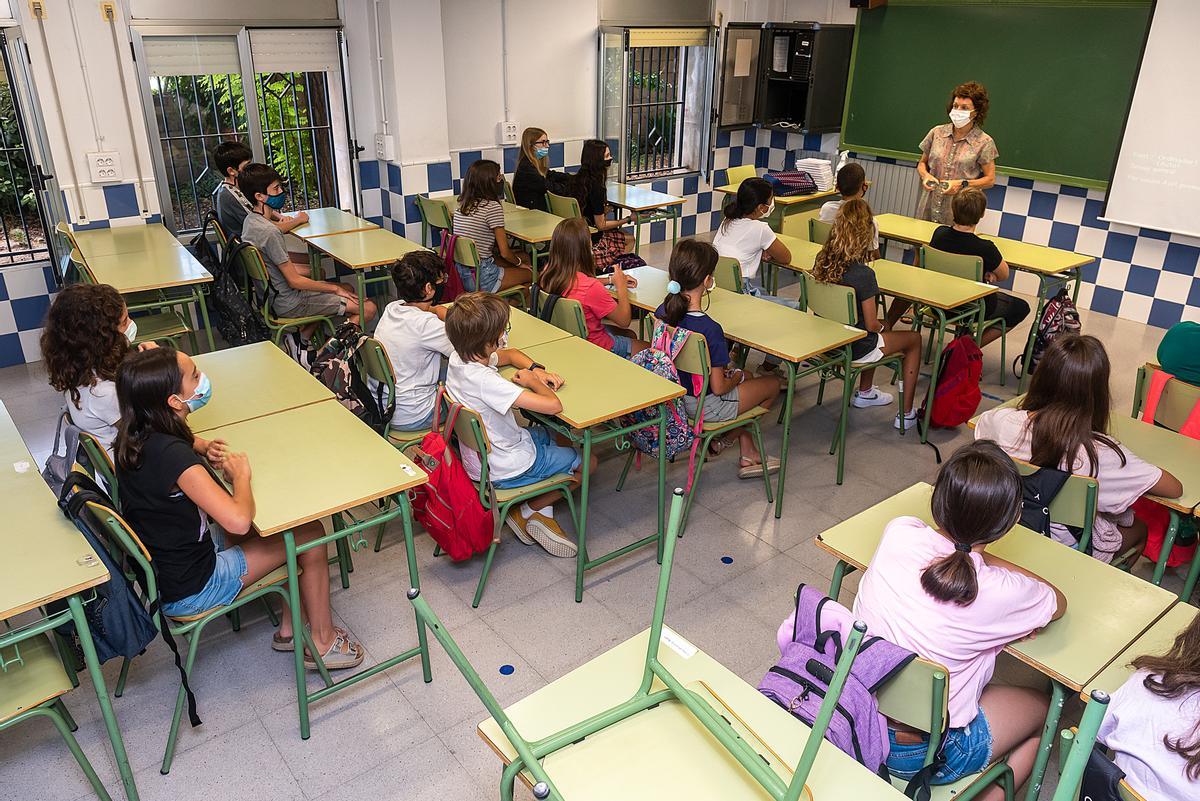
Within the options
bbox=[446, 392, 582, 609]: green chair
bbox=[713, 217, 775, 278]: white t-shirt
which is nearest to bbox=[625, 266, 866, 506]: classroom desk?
bbox=[713, 217, 775, 278]: white t-shirt

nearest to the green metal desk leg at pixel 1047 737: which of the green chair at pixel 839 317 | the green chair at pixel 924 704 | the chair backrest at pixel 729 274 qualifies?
the green chair at pixel 924 704

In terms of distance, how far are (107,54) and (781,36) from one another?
5.36 meters

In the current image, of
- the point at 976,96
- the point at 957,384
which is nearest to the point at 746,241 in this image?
the point at 957,384

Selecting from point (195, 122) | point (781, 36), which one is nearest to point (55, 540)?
point (195, 122)

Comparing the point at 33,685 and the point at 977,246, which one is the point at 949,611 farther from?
the point at 977,246

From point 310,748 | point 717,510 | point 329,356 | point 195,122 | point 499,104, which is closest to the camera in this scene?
point 310,748

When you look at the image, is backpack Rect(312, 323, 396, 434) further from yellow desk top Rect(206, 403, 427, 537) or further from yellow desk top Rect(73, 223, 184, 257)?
yellow desk top Rect(73, 223, 184, 257)

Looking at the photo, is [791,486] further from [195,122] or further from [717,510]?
[195,122]

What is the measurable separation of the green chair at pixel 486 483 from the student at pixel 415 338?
407 millimetres

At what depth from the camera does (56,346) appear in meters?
2.74

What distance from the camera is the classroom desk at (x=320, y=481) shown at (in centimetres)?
237

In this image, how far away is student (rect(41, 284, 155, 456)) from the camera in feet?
9.01

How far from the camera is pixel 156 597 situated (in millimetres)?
2252

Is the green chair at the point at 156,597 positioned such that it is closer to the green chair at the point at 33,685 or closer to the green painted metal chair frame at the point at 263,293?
the green chair at the point at 33,685
